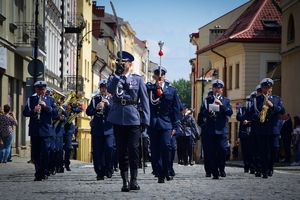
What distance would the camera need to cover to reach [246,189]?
1530 centimetres

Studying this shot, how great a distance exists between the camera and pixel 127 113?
1493 cm

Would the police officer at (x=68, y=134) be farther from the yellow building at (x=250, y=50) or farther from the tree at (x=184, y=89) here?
the tree at (x=184, y=89)

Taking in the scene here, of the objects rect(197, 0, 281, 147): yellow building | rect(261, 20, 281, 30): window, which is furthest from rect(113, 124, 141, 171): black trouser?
rect(261, 20, 281, 30): window

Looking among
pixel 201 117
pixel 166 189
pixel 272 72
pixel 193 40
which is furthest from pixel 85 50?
pixel 166 189

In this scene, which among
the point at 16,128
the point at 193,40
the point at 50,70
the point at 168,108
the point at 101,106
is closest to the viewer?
the point at 168,108

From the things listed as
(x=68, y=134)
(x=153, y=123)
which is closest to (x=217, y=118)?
(x=153, y=123)

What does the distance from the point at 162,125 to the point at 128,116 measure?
2.98 meters

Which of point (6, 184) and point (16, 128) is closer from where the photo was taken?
point (6, 184)

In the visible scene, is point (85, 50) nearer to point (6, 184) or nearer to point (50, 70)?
point (50, 70)

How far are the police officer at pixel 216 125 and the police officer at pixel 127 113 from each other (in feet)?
16.3

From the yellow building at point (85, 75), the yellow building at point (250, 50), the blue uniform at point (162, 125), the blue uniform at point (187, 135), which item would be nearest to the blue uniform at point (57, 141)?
the blue uniform at point (162, 125)

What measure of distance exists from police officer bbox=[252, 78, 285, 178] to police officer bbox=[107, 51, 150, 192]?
5307 millimetres

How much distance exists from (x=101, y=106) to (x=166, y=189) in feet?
15.0

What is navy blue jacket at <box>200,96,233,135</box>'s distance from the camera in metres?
20.0
